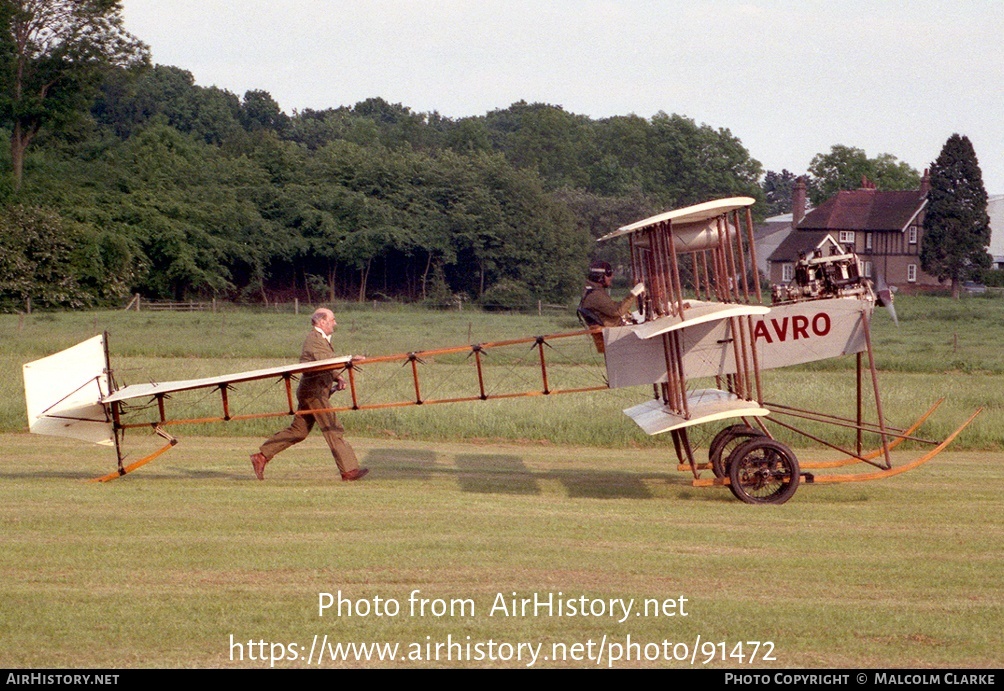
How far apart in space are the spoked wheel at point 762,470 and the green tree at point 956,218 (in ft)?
251

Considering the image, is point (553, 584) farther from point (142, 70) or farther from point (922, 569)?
point (142, 70)

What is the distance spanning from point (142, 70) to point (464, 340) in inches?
1575

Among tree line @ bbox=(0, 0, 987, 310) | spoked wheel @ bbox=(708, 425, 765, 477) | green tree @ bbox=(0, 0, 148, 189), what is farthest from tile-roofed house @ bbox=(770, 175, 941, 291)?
spoked wheel @ bbox=(708, 425, 765, 477)

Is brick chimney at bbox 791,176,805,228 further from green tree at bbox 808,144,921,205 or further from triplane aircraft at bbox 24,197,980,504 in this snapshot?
triplane aircraft at bbox 24,197,980,504

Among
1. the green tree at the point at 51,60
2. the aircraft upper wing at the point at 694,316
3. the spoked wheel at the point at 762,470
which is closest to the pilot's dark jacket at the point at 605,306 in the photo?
the aircraft upper wing at the point at 694,316

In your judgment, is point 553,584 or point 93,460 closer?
point 553,584

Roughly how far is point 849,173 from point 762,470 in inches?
4927

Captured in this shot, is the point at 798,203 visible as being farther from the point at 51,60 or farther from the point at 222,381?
the point at 222,381

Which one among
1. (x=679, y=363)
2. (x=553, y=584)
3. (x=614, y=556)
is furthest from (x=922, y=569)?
(x=679, y=363)

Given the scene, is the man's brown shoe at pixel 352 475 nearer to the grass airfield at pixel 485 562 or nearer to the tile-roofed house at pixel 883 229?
the grass airfield at pixel 485 562

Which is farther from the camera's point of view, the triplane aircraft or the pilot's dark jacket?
the pilot's dark jacket

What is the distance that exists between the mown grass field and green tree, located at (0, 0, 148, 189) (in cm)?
5252

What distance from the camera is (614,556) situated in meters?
9.66

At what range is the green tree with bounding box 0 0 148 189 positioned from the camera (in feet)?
217
